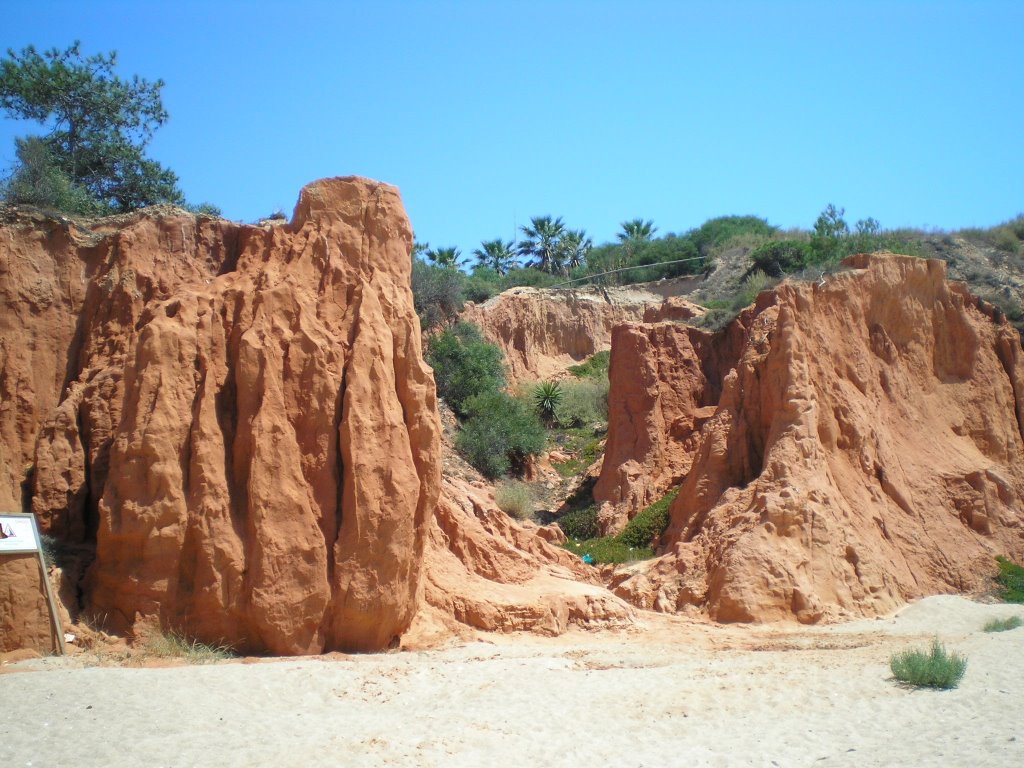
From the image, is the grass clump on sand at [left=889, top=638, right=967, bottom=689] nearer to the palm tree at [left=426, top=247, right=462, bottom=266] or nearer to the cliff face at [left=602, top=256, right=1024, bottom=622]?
the cliff face at [left=602, top=256, right=1024, bottom=622]

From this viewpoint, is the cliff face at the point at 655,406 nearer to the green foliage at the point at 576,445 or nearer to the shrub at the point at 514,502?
the shrub at the point at 514,502

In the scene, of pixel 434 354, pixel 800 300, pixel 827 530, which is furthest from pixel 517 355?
pixel 827 530

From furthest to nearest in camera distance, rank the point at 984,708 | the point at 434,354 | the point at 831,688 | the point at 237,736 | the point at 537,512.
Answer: the point at 434,354 < the point at 537,512 < the point at 831,688 < the point at 984,708 < the point at 237,736

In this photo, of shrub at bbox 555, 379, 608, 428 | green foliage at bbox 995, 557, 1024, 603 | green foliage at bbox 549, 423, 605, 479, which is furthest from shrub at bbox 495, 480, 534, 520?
shrub at bbox 555, 379, 608, 428

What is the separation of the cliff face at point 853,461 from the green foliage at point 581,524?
2.23 meters

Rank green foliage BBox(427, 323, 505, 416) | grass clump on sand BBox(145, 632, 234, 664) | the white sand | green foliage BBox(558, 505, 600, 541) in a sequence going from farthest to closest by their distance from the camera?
green foliage BBox(427, 323, 505, 416), green foliage BBox(558, 505, 600, 541), grass clump on sand BBox(145, 632, 234, 664), the white sand

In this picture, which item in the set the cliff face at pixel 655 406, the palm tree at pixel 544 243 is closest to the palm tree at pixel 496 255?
the palm tree at pixel 544 243

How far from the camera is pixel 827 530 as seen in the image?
15.2 meters

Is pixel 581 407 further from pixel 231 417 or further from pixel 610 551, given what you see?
pixel 231 417

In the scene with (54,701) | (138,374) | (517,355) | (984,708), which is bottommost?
(984,708)

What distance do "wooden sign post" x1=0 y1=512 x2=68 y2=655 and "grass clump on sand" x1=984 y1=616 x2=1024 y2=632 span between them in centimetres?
1141

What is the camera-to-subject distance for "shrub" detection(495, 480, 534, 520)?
21531 mm

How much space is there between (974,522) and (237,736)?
13689 millimetres

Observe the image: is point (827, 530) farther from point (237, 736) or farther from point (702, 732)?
point (237, 736)
